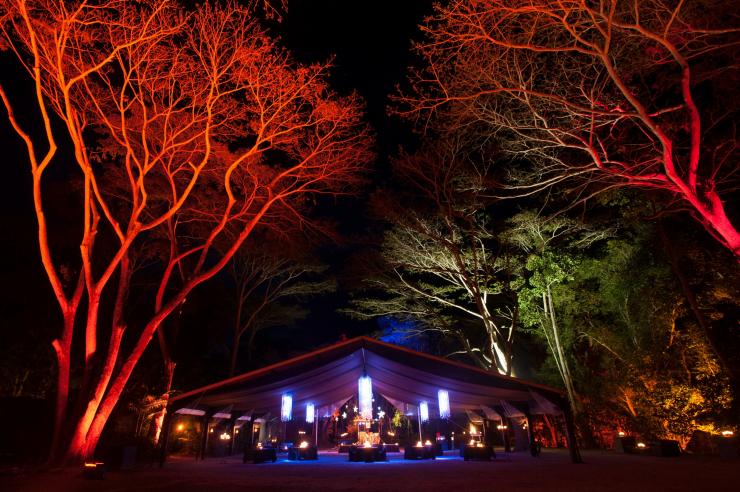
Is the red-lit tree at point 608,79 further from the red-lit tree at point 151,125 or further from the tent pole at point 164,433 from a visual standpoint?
the tent pole at point 164,433

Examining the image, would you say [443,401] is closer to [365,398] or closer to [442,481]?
[365,398]

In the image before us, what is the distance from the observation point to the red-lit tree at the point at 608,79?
222 inches

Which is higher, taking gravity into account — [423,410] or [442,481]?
[423,410]

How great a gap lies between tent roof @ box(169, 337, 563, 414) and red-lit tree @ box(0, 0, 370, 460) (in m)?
1.98

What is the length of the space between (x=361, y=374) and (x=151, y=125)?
23.4 feet

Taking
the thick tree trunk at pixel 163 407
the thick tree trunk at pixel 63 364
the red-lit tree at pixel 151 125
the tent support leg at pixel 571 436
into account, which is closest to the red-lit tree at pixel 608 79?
the red-lit tree at pixel 151 125

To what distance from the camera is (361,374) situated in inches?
403

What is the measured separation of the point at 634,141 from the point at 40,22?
33.5ft

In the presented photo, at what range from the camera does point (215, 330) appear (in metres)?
16.5

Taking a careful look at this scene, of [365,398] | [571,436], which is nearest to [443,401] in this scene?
[365,398]

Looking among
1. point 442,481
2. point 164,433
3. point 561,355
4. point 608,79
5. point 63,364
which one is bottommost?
point 442,481

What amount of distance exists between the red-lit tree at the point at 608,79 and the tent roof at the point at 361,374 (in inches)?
148

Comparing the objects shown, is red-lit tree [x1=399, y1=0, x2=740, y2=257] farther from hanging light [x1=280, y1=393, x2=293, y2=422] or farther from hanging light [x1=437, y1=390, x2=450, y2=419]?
hanging light [x1=280, y1=393, x2=293, y2=422]

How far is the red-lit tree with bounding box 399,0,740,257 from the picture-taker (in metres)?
5.64
